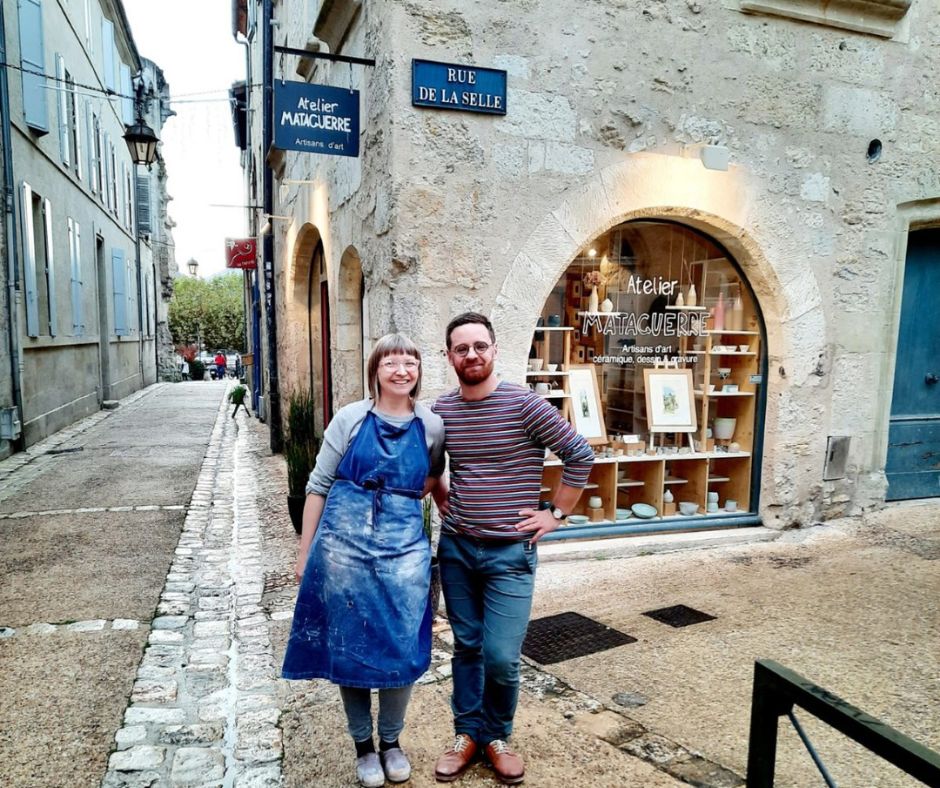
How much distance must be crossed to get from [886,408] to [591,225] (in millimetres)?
2989

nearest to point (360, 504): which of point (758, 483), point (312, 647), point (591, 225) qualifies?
point (312, 647)

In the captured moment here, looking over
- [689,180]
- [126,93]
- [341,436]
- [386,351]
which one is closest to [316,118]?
[689,180]

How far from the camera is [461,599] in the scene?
230 cm

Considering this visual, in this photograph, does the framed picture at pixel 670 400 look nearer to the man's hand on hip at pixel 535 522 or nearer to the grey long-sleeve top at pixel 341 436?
the man's hand on hip at pixel 535 522

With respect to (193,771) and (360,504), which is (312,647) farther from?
(193,771)

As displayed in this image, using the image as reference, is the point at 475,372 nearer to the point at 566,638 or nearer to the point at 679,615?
the point at 566,638

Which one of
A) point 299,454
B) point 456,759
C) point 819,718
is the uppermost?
point 819,718

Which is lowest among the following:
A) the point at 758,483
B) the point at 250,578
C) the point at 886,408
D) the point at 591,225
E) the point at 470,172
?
the point at 250,578

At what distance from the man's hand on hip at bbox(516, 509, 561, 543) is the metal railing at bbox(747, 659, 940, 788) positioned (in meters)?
0.94

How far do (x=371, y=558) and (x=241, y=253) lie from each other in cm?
1118

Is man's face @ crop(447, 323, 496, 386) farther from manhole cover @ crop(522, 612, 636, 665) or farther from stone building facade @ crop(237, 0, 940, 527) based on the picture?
stone building facade @ crop(237, 0, 940, 527)

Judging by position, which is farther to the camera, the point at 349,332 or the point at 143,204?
the point at 143,204

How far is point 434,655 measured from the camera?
3.18 meters

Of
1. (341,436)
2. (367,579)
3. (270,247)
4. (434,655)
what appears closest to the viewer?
(367,579)
